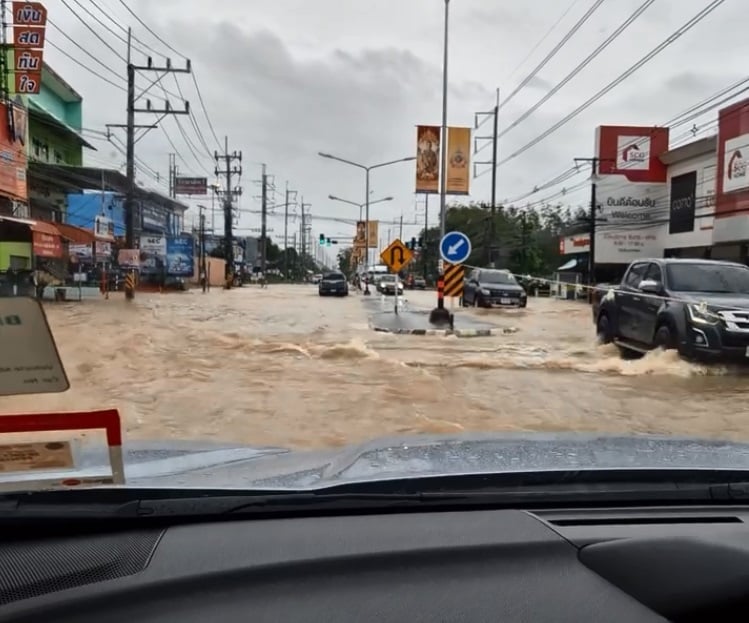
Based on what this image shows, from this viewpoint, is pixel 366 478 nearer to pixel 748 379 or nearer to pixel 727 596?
pixel 727 596

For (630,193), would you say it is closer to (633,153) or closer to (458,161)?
(633,153)

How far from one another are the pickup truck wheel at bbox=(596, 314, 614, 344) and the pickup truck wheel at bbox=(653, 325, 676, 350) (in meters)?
2.31

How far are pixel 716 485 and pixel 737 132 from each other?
32.8 meters

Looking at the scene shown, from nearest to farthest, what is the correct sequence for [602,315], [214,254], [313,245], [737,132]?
[602,315]
[737,132]
[214,254]
[313,245]

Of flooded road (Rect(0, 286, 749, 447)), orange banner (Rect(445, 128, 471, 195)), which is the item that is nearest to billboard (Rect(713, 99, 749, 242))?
orange banner (Rect(445, 128, 471, 195))

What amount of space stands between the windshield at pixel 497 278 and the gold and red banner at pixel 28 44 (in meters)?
19.6

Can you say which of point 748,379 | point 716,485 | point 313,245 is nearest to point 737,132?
point 748,379

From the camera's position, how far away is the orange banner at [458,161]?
2502cm

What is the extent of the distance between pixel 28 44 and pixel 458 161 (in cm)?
1705

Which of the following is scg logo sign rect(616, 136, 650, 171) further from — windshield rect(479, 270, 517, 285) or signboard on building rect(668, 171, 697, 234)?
windshield rect(479, 270, 517, 285)

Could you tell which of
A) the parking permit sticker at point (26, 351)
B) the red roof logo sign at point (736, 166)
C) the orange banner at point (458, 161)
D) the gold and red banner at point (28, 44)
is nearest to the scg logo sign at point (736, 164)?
the red roof logo sign at point (736, 166)

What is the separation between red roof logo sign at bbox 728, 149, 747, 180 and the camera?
31.1 metres

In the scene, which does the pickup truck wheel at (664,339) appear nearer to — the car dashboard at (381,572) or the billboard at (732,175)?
the car dashboard at (381,572)

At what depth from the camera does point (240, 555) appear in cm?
183
